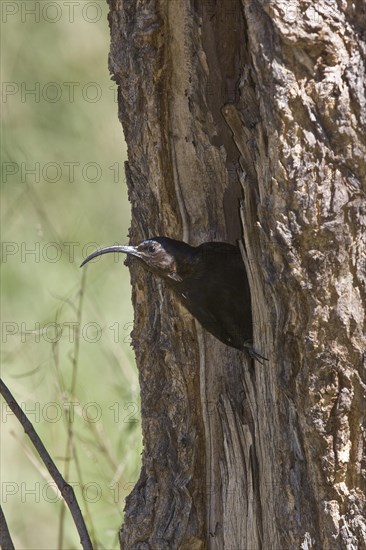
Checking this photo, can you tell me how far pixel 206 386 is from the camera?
122 inches

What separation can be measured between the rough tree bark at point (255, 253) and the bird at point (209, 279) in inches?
3.4

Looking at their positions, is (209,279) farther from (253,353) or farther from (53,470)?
(53,470)

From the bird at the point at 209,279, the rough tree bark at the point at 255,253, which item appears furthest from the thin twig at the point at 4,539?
the bird at the point at 209,279

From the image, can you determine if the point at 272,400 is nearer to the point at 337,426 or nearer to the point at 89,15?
the point at 337,426

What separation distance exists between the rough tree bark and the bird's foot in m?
0.04

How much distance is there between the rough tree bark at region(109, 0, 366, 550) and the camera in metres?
2.39

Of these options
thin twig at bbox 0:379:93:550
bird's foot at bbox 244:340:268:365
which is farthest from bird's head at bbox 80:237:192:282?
thin twig at bbox 0:379:93:550

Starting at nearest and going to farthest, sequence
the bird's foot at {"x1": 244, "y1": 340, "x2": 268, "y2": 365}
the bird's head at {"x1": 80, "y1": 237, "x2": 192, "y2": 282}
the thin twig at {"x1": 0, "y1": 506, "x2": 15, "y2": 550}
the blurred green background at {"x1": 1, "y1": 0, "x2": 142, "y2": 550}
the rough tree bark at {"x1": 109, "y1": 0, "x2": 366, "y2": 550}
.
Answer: the rough tree bark at {"x1": 109, "y1": 0, "x2": 366, "y2": 550} → the bird's foot at {"x1": 244, "y1": 340, "x2": 268, "y2": 365} → the bird's head at {"x1": 80, "y1": 237, "x2": 192, "y2": 282} → the thin twig at {"x1": 0, "y1": 506, "x2": 15, "y2": 550} → the blurred green background at {"x1": 1, "y1": 0, "x2": 142, "y2": 550}

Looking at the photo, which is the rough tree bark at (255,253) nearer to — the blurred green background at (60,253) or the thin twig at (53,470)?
the thin twig at (53,470)

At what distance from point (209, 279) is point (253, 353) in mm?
368

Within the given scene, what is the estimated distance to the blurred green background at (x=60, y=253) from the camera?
555cm

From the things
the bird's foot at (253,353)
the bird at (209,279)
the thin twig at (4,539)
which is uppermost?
the bird at (209,279)

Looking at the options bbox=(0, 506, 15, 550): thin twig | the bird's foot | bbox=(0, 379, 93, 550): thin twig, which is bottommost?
bbox=(0, 506, 15, 550): thin twig

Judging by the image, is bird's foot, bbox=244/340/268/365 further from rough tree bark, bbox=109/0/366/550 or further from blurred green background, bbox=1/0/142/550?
blurred green background, bbox=1/0/142/550
